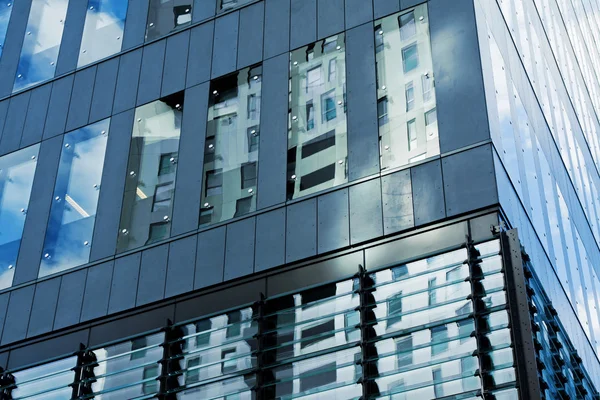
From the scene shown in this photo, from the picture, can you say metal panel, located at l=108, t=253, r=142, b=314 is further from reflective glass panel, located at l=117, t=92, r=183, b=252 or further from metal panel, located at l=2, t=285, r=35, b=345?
metal panel, located at l=2, t=285, r=35, b=345

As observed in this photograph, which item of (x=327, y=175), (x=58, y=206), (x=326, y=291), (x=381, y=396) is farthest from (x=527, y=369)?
(x=58, y=206)

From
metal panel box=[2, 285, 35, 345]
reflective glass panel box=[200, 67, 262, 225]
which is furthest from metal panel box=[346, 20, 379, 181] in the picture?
metal panel box=[2, 285, 35, 345]

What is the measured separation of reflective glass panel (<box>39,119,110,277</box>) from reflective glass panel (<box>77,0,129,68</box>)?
2.03 m

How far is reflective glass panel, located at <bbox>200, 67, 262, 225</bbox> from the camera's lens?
19375 mm

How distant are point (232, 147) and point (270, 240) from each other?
8.04 ft

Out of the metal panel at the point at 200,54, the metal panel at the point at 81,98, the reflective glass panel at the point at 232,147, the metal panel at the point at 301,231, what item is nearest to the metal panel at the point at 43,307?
the reflective glass panel at the point at 232,147

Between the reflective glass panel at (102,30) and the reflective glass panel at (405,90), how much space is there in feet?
21.8

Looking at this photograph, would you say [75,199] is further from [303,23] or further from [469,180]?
[469,180]

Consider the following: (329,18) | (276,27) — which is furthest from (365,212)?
(276,27)

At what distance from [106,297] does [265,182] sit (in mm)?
3560

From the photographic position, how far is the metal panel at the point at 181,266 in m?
18.8

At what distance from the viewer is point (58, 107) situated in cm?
2345

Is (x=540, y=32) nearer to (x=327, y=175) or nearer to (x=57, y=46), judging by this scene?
(x=327, y=175)

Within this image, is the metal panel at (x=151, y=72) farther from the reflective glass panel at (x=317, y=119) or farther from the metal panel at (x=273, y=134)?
the reflective glass panel at (x=317, y=119)
